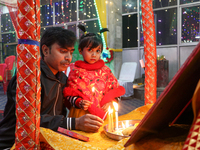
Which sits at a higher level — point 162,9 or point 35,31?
point 162,9

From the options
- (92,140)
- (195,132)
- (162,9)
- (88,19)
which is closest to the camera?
(195,132)

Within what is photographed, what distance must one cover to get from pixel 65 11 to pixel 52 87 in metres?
6.95

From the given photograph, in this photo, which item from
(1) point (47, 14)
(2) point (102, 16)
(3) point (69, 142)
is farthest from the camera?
(1) point (47, 14)

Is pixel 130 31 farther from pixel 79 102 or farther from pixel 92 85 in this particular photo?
pixel 79 102

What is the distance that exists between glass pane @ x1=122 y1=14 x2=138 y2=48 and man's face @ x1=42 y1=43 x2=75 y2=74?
5941 millimetres

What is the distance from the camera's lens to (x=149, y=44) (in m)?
1.54

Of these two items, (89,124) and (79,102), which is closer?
(89,124)

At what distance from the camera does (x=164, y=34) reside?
6.25 m

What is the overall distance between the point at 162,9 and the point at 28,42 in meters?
6.45

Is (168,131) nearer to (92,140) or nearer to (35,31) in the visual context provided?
(92,140)

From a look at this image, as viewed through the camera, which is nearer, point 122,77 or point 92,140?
point 92,140

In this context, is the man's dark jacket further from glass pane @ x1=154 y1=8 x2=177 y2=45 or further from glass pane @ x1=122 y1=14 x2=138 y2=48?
glass pane @ x1=122 y1=14 x2=138 y2=48

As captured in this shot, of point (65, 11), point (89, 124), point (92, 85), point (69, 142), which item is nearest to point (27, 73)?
point (69, 142)

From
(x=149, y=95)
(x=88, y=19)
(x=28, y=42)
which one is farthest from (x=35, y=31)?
(x=88, y=19)
